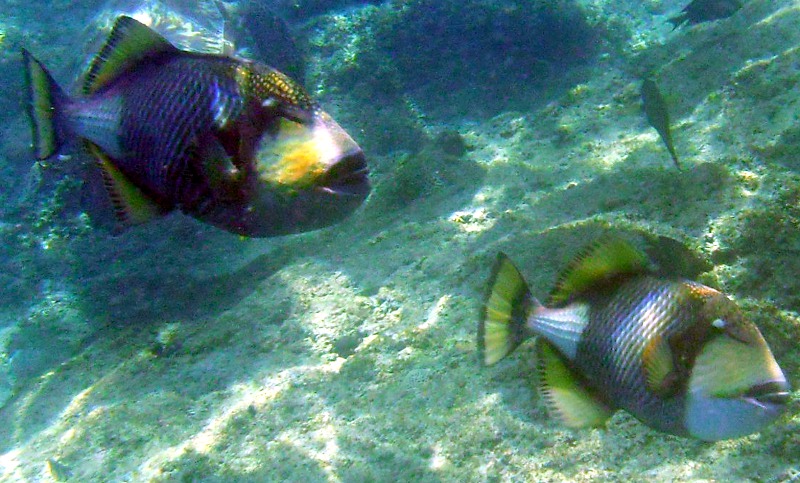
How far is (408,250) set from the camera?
4.20 meters

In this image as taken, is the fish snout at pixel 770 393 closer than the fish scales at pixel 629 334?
Yes

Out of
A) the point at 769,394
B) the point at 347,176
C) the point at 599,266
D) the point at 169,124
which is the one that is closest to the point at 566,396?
the point at 599,266

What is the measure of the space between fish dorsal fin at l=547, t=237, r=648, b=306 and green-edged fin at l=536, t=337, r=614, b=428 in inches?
9.5

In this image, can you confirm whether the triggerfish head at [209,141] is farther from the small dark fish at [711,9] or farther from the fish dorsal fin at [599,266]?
the small dark fish at [711,9]

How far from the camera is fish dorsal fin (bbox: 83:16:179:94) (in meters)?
1.47

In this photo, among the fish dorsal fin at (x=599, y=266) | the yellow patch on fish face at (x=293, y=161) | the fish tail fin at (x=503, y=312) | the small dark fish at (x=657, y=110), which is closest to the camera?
the yellow patch on fish face at (x=293, y=161)

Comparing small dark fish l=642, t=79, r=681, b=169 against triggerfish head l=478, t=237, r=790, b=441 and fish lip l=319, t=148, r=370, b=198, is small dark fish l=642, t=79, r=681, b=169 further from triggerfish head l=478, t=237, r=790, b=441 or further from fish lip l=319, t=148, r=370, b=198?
fish lip l=319, t=148, r=370, b=198

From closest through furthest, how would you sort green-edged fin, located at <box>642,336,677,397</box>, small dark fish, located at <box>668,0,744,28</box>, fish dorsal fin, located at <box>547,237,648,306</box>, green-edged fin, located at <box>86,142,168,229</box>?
green-edged fin, located at <box>86,142,168,229</box> < green-edged fin, located at <box>642,336,677,397</box> < fish dorsal fin, located at <box>547,237,648,306</box> < small dark fish, located at <box>668,0,744,28</box>

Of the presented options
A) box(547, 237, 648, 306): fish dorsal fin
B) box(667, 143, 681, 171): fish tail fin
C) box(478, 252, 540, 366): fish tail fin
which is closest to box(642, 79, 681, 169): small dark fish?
box(667, 143, 681, 171): fish tail fin

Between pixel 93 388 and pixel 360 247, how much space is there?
2.54 metres

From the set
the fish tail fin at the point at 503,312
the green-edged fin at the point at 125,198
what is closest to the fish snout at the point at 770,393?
the fish tail fin at the point at 503,312

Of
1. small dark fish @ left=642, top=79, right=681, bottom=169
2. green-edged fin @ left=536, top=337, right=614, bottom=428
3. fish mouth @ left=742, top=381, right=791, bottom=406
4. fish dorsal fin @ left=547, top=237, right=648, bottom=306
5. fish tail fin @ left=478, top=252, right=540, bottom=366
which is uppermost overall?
small dark fish @ left=642, top=79, right=681, bottom=169

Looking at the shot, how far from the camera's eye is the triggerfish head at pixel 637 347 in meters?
1.50

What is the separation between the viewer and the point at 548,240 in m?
3.37
